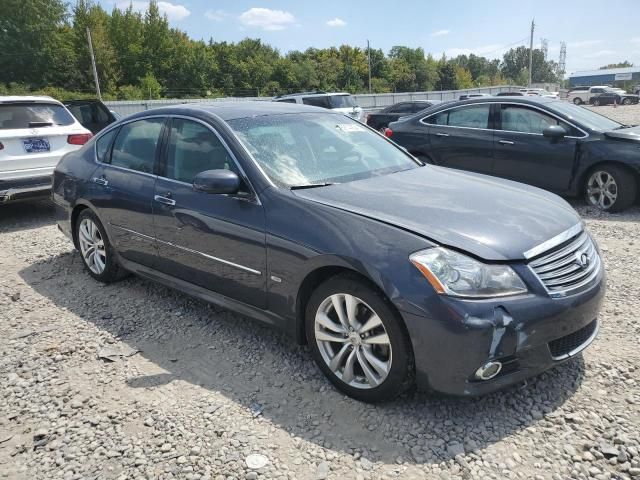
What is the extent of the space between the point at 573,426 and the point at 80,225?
439 centimetres

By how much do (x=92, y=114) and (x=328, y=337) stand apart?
10.2 meters

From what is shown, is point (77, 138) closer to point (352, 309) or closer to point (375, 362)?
point (352, 309)

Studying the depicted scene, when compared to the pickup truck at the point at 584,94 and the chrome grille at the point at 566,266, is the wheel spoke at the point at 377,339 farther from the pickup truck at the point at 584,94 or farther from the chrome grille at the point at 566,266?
the pickup truck at the point at 584,94

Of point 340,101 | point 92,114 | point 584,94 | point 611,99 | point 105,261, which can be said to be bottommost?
point 611,99

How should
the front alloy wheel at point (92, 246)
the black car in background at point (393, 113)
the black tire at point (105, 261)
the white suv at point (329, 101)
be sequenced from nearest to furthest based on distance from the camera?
1. the black tire at point (105, 261)
2. the front alloy wheel at point (92, 246)
3. the black car in background at point (393, 113)
4. the white suv at point (329, 101)

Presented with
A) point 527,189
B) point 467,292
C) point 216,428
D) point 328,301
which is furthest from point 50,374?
point 527,189

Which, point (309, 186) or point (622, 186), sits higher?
point (309, 186)

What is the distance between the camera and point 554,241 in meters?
2.81

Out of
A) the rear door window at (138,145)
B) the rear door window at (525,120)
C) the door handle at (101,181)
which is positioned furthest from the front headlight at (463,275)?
the rear door window at (525,120)

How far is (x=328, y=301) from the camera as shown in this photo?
2.91 metres

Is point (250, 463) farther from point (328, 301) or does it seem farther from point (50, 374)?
point (50, 374)

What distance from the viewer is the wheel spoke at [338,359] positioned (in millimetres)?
2908

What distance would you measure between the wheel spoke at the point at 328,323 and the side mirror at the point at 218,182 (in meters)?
0.95

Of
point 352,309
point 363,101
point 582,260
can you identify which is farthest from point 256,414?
point 363,101
